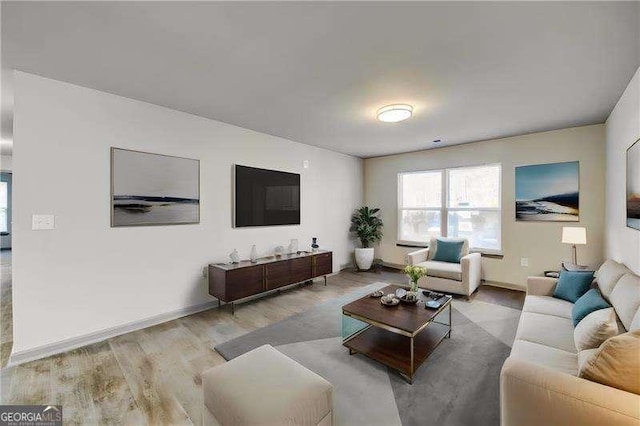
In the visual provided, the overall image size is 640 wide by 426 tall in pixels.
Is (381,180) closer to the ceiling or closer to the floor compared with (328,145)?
closer to the floor

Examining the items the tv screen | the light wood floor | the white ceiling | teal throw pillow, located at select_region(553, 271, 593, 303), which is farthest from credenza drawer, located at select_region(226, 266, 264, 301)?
teal throw pillow, located at select_region(553, 271, 593, 303)

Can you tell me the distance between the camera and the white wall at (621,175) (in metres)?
2.41

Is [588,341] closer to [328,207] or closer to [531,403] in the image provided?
[531,403]

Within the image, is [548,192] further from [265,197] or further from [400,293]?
[265,197]

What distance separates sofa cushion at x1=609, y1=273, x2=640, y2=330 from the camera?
1.79m

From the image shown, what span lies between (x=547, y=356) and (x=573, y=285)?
141cm

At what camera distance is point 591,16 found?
68.3 inches

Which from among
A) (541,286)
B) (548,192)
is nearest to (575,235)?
(548,192)

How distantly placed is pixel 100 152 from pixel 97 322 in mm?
1728

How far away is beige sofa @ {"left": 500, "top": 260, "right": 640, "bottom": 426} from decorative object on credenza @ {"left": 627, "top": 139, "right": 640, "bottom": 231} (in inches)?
24.6

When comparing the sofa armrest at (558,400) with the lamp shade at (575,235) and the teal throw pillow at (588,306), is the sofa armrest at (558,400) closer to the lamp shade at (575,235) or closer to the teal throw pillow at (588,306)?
the teal throw pillow at (588,306)

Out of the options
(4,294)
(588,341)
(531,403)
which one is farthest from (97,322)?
(588,341)

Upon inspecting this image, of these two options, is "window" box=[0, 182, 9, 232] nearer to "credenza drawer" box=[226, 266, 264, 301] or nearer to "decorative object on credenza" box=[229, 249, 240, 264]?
"decorative object on credenza" box=[229, 249, 240, 264]

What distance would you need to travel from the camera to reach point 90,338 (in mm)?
2736
